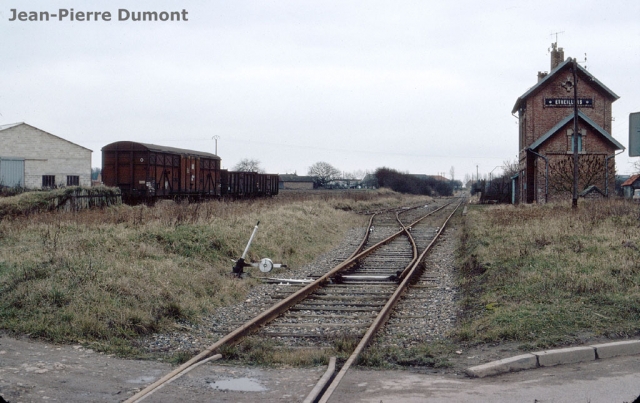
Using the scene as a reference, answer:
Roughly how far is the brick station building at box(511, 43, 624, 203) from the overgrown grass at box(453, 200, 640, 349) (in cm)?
2168

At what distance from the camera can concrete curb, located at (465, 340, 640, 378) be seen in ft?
19.0

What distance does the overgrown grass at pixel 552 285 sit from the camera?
712 centimetres

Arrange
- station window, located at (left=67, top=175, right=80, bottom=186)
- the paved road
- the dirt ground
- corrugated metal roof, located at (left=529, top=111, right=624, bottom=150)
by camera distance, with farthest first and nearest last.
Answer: station window, located at (left=67, top=175, right=80, bottom=186) < corrugated metal roof, located at (left=529, top=111, right=624, bottom=150) < the dirt ground < the paved road

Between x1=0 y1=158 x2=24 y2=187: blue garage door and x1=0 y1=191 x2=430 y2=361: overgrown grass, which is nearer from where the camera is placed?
x1=0 y1=191 x2=430 y2=361: overgrown grass

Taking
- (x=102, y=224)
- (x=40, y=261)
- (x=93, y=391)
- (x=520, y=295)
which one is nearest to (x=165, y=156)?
(x=102, y=224)

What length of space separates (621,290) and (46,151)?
46.3 m

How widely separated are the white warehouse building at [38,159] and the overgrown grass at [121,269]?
30.2 meters

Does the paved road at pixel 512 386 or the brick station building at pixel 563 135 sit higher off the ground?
the brick station building at pixel 563 135

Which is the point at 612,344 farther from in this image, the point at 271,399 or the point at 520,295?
the point at 271,399

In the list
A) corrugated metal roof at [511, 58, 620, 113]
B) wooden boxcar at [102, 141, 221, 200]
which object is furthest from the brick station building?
wooden boxcar at [102, 141, 221, 200]

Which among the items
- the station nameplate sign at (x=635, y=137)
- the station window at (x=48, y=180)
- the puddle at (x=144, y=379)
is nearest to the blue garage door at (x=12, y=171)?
the station window at (x=48, y=180)

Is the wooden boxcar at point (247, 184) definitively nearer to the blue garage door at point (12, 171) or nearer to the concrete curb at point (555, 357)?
the blue garage door at point (12, 171)

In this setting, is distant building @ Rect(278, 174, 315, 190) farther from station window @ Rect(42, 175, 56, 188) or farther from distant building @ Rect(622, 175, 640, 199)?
station window @ Rect(42, 175, 56, 188)

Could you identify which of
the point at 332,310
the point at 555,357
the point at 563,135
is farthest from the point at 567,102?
the point at 555,357
